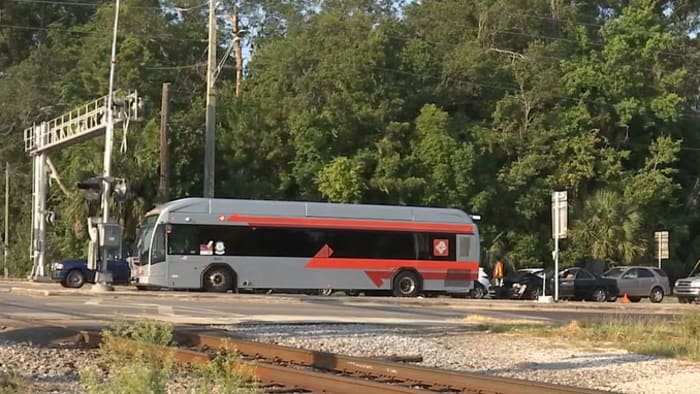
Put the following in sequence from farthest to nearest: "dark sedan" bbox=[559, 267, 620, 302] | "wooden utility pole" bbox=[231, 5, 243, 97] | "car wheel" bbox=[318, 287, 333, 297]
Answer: "wooden utility pole" bbox=[231, 5, 243, 97] → "dark sedan" bbox=[559, 267, 620, 302] → "car wheel" bbox=[318, 287, 333, 297]

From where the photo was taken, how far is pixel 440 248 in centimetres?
3669

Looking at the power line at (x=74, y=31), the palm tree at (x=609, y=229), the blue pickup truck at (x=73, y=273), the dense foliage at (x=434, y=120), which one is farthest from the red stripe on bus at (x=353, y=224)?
the power line at (x=74, y=31)

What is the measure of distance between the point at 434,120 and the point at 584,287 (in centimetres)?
1281

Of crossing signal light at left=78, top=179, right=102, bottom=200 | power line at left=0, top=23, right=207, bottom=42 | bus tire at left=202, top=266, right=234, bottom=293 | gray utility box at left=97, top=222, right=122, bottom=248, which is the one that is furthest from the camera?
power line at left=0, top=23, right=207, bottom=42

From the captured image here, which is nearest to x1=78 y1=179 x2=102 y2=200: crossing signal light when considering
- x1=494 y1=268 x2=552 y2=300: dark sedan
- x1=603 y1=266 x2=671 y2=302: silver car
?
x1=494 y1=268 x2=552 y2=300: dark sedan

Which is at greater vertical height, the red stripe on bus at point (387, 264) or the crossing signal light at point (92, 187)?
the crossing signal light at point (92, 187)

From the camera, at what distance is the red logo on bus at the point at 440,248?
36.7 m

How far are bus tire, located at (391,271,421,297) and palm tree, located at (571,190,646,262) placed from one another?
16.0 meters

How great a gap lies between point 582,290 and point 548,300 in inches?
227

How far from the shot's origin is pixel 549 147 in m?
52.6

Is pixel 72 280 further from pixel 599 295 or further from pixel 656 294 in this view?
pixel 656 294

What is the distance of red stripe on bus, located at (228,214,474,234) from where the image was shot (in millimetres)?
34562

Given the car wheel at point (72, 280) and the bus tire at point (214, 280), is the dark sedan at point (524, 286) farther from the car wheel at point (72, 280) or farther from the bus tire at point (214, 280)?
the car wheel at point (72, 280)

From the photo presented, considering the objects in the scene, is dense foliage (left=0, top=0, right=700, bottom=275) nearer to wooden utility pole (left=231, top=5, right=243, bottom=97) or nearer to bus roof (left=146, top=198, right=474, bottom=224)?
wooden utility pole (left=231, top=5, right=243, bottom=97)
